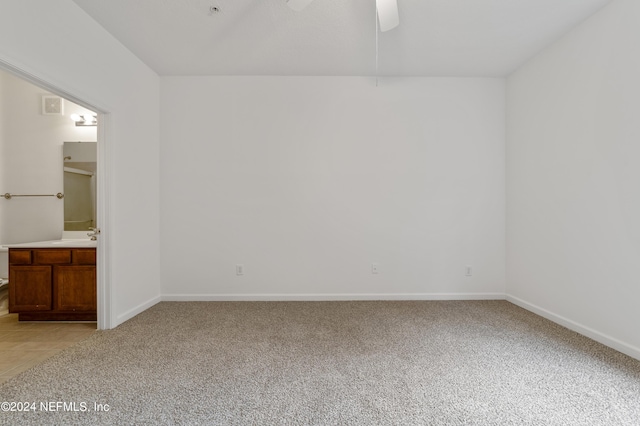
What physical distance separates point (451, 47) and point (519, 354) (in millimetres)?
A: 2848

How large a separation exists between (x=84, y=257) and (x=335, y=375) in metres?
2.70

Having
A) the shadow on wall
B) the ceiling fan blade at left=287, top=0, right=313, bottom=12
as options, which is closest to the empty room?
the ceiling fan blade at left=287, top=0, right=313, bottom=12

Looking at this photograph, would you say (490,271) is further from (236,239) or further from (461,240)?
(236,239)

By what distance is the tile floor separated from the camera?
221cm

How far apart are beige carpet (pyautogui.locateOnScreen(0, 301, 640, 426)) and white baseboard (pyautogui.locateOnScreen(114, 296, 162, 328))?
99 millimetres

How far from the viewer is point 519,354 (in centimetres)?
231

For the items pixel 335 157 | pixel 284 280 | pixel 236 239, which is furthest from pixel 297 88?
pixel 284 280

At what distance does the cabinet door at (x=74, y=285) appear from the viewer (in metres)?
3.03

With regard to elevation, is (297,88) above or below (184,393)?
above

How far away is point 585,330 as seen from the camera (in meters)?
2.67

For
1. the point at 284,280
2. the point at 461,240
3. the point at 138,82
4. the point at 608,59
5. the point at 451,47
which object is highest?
the point at 451,47

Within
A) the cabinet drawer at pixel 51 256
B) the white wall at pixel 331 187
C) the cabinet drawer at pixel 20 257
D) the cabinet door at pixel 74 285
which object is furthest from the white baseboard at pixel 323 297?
the cabinet drawer at pixel 20 257

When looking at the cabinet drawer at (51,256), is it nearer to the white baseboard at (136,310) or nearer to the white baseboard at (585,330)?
the white baseboard at (136,310)

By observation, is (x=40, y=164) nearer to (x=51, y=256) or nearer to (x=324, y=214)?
(x=51, y=256)
